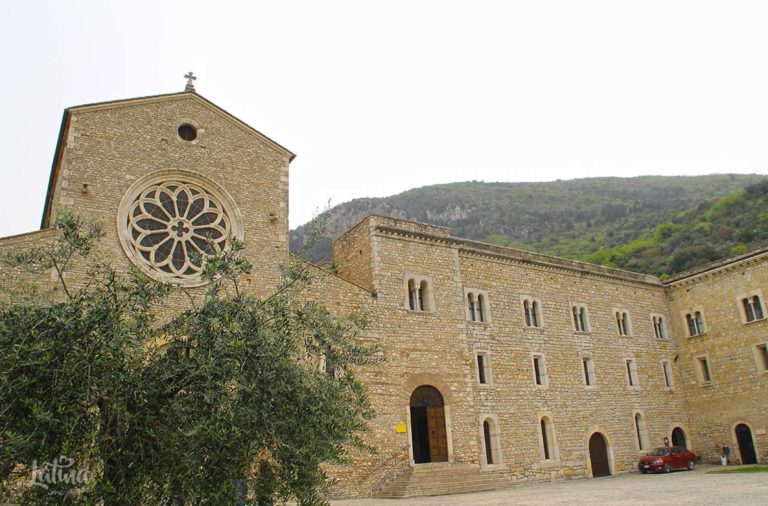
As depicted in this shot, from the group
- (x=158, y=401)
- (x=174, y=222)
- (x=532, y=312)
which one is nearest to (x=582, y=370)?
(x=532, y=312)

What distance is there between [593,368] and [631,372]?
9.88 feet

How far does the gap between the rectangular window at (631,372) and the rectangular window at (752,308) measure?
5706 mm

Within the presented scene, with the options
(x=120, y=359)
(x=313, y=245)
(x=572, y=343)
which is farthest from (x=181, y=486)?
(x=572, y=343)

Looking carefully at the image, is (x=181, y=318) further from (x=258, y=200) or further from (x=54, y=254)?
(x=258, y=200)

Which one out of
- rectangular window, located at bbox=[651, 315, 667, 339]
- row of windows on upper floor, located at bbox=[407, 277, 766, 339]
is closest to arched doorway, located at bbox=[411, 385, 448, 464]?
row of windows on upper floor, located at bbox=[407, 277, 766, 339]

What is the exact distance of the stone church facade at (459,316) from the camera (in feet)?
62.7

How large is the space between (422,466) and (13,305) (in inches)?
612

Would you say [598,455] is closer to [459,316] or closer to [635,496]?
[459,316]

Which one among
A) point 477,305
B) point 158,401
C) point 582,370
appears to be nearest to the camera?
point 158,401

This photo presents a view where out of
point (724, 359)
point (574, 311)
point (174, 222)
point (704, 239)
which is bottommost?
point (724, 359)

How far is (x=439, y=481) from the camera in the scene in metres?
20.4

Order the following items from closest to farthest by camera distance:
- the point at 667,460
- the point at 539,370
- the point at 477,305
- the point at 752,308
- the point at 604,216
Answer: the point at 477,305
the point at 539,370
the point at 667,460
the point at 752,308
the point at 604,216

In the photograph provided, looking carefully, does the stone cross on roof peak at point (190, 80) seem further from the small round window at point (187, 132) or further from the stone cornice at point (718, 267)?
the stone cornice at point (718, 267)

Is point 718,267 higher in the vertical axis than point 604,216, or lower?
lower
